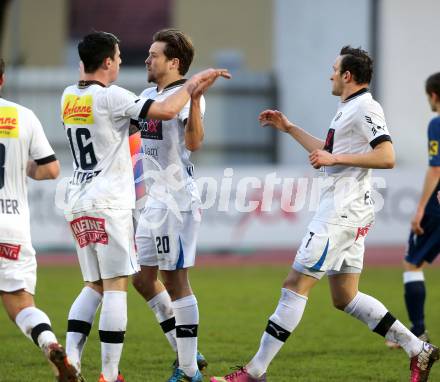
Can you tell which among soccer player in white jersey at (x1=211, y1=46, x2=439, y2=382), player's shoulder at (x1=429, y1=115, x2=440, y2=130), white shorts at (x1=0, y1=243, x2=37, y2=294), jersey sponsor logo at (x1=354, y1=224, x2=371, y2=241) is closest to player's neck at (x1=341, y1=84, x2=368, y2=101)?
soccer player in white jersey at (x1=211, y1=46, x2=439, y2=382)

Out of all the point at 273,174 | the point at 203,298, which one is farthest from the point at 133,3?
the point at 203,298

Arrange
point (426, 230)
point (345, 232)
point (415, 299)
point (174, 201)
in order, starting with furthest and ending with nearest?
point (415, 299) < point (426, 230) < point (174, 201) < point (345, 232)

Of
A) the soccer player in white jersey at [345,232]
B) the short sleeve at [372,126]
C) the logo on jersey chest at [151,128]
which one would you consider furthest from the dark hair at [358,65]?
the logo on jersey chest at [151,128]

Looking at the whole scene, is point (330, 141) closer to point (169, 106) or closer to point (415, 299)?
point (169, 106)

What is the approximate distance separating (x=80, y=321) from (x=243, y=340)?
9.19 ft

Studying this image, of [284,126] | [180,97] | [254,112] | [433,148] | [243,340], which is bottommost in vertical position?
[254,112]

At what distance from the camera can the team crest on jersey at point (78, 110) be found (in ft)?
21.0

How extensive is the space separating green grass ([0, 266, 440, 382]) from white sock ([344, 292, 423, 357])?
0.52 m

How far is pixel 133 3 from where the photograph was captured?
147 feet

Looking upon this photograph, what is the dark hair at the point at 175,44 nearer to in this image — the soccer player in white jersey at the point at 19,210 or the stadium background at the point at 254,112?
the soccer player in white jersey at the point at 19,210

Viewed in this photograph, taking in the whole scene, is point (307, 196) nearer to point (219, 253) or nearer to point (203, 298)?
point (219, 253)

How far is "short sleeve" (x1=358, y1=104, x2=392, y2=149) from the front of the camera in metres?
6.62

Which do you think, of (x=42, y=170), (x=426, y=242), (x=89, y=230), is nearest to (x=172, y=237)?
(x=89, y=230)

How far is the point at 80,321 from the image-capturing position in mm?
6770
